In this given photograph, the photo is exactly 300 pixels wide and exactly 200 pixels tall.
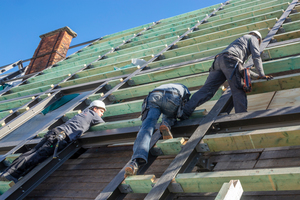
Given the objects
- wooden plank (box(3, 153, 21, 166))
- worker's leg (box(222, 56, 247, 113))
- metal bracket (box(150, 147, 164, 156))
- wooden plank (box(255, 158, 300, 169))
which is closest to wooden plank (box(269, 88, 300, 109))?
worker's leg (box(222, 56, 247, 113))

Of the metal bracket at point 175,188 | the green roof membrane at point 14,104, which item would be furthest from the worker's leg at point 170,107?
the green roof membrane at point 14,104

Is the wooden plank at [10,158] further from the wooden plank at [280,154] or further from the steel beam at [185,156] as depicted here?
the wooden plank at [280,154]

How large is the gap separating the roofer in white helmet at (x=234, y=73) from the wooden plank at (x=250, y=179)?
113 cm

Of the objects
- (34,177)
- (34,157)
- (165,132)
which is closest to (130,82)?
(34,157)

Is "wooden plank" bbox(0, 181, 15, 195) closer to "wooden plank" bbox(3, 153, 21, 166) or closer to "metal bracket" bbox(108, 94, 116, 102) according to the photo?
"wooden plank" bbox(3, 153, 21, 166)

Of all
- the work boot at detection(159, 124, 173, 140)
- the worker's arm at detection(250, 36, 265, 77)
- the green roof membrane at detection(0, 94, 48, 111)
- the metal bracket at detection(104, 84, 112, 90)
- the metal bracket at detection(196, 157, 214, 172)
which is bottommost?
the metal bracket at detection(196, 157, 214, 172)

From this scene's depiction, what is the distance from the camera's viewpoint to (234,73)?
3.10m

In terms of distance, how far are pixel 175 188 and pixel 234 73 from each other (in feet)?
5.26

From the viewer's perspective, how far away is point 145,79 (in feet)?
15.6

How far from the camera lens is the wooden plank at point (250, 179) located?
1.70m

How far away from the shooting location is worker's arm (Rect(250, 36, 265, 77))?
310 cm

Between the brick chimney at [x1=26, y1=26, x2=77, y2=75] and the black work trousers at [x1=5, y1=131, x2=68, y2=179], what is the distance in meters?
6.72

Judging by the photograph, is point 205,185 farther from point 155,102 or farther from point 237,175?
point 155,102

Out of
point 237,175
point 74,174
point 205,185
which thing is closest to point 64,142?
point 74,174
